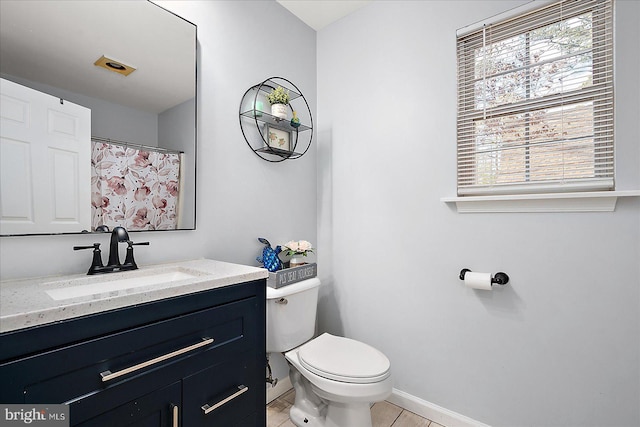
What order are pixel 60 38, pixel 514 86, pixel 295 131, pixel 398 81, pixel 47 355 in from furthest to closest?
pixel 295 131 < pixel 398 81 < pixel 514 86 < pixel 60 38 < pixel 47 355

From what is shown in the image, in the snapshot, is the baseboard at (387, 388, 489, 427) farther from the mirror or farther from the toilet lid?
the mirror

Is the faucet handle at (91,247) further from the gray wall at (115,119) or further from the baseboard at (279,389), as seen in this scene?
the baseboard at (279,389)

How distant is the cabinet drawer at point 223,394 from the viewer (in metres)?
1.01

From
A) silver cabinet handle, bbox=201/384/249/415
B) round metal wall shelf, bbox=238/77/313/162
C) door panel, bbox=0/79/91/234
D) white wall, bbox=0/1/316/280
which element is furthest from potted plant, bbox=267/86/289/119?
silver cabinet handle, bbox=201/384/249/415

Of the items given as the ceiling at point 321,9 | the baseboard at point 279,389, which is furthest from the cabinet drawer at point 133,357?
the ceiling at point 321,9

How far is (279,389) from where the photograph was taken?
1.96 meters

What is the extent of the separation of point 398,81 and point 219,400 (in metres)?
1.88

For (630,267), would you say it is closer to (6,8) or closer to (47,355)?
(47,355)

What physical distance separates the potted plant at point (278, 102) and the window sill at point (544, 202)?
1.06 meters

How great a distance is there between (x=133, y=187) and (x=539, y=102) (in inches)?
75.4

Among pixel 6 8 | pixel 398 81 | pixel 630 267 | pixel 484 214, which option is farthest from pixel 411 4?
pixel 6 8

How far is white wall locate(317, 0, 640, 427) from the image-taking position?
1.28 metres

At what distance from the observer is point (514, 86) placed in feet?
4.98

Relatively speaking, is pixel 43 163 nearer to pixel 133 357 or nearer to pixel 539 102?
pixel 133 357
